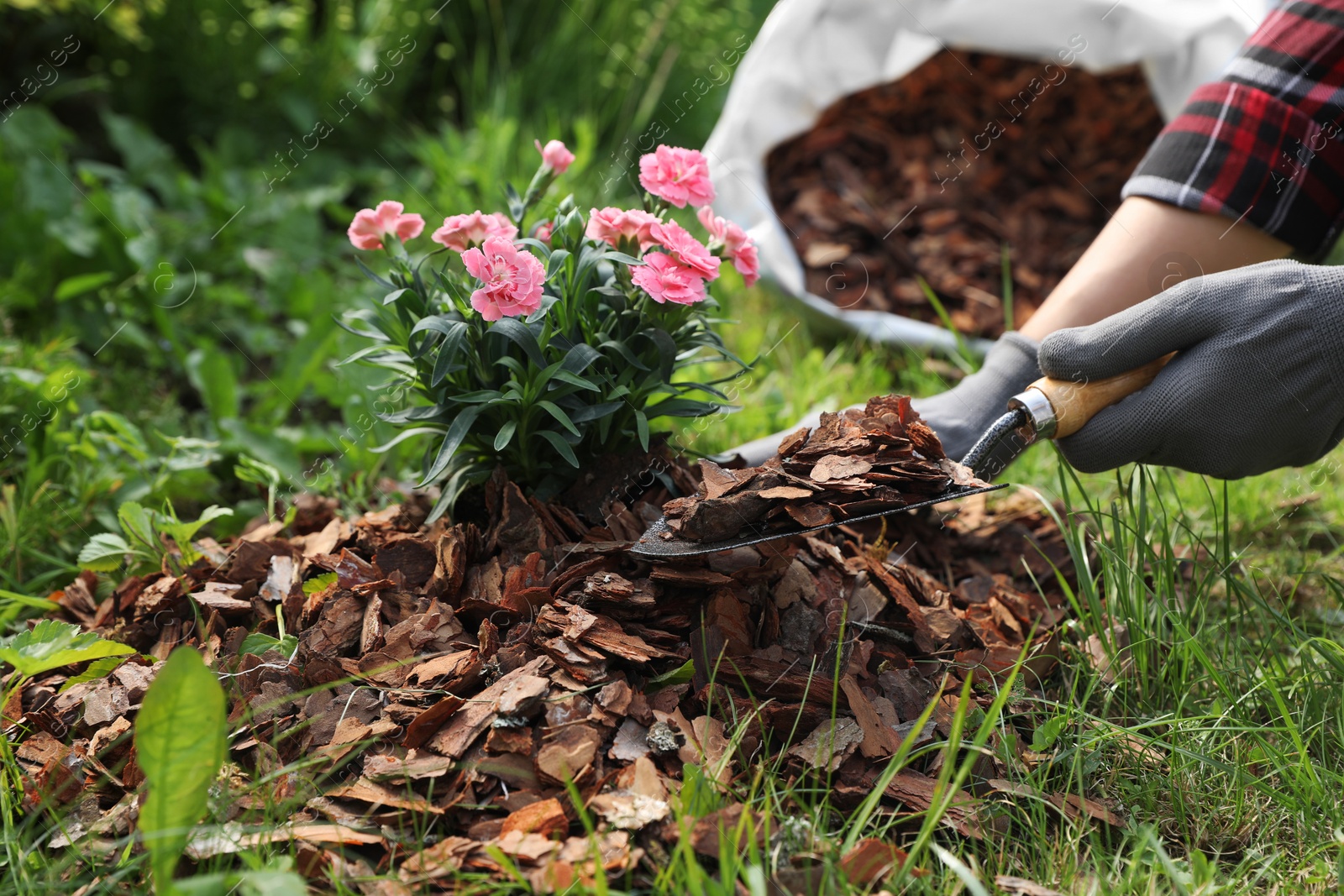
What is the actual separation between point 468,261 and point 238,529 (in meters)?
0.96

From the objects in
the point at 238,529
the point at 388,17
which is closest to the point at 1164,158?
the point at 238,529

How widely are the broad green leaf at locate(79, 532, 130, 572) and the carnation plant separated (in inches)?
21.9

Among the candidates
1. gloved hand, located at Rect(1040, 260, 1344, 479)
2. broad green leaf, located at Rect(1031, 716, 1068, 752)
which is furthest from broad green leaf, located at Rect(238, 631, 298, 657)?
gloved hand, located at Rect(1040, 260, 1344, 479)

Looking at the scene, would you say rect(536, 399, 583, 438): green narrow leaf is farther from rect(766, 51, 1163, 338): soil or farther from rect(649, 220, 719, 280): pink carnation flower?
rect(766, 51, 1163, 338): soil

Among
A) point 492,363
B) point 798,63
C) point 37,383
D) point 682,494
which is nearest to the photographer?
point 492,363

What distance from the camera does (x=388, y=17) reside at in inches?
132

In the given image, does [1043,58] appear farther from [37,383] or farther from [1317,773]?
[37,383]

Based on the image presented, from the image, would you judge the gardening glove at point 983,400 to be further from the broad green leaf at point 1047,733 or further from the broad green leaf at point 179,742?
the broad green leaf at point 179,742

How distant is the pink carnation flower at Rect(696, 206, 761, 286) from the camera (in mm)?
1500

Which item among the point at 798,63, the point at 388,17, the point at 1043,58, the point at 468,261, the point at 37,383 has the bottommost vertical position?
the point at 1043,58

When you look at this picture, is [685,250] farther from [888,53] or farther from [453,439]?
[888,53]

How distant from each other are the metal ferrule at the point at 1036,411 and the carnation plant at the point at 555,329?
0.44 m

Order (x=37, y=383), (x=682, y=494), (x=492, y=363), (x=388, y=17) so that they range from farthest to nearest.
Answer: (x=388, y=17) < (x=37, y=383) < (x=682, y=494) < (x=492, y=363)

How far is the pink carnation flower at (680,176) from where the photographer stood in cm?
145
